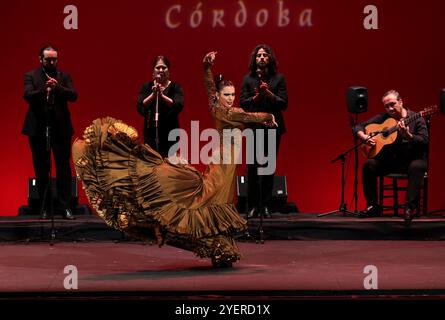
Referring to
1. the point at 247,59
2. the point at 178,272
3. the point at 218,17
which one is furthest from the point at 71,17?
the point at 178,272

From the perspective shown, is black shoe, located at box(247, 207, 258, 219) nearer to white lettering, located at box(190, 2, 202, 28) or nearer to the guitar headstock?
the guitar headstock

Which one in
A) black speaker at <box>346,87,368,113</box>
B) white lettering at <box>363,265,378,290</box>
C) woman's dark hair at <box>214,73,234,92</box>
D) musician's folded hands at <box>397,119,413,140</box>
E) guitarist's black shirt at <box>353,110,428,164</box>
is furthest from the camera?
black speaker at <box>346,87,368,113</box>

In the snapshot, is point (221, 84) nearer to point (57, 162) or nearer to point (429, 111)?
point (57, 162)

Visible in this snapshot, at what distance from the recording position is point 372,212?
8953 mm

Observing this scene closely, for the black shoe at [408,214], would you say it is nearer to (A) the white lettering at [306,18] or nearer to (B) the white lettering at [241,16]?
(A) the white lettering at [306,18]

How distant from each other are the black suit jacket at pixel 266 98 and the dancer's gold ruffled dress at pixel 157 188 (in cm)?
183

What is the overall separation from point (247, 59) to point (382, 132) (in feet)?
6.71

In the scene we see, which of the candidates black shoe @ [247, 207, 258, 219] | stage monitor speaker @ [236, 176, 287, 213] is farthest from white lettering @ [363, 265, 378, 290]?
stage monitor speaker @ [236, 176, 287, 213]

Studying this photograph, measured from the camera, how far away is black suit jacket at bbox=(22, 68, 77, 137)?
847 cm

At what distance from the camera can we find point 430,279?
6262 mm

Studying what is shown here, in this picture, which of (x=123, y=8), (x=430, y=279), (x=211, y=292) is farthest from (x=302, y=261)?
(x=123, y=8)

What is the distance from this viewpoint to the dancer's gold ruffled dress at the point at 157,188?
6.39 m

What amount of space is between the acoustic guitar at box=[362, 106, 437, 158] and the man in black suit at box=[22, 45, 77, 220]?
2.85m

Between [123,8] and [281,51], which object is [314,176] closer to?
[281,51]
